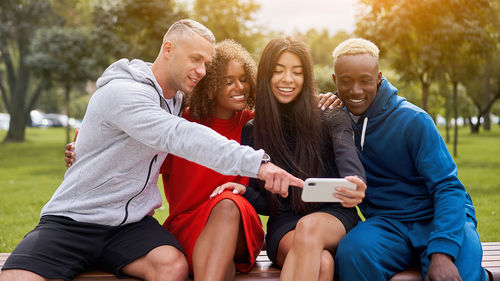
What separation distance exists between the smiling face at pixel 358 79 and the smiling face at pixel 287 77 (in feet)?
0.95

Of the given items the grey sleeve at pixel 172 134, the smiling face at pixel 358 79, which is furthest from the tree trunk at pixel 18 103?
the smiling face at pixel 358 79

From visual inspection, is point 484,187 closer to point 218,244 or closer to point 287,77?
point 287,77

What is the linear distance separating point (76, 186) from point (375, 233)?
6.34 ft

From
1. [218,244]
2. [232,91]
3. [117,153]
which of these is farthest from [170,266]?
[232,91]

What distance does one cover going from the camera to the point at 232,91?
3.86m

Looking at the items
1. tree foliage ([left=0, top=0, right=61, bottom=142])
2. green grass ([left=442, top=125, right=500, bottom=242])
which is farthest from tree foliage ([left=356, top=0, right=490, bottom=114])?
tree foliage ([left=0, top=0, right=61, bottom=142])

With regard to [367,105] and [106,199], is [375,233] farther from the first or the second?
[106,199]

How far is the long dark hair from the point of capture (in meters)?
3.50

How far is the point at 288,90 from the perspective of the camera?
3.64 meters

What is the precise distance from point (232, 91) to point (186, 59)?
0.51 m

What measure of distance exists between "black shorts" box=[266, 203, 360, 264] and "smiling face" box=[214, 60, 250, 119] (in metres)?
0.93

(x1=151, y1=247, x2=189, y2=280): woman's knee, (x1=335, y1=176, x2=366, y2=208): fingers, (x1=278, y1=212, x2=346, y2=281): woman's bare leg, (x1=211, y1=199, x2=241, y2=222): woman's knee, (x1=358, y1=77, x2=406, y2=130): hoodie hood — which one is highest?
(x1=358, y1=77, x2=406, y2=130): hoodie hood

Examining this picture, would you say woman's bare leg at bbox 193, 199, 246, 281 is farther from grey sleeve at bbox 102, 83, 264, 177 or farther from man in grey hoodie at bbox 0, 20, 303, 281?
grey sleeve at bbox 102, 83, 264, 177

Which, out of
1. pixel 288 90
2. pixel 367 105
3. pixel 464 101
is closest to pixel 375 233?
pixel 367 105
